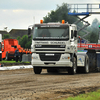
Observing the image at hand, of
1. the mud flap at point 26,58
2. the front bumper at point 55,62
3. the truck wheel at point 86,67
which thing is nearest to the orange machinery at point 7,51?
the mud flap at point 26,58

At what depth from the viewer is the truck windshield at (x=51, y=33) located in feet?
55.3

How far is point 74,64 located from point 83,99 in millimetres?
10738

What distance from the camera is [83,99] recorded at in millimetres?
7504

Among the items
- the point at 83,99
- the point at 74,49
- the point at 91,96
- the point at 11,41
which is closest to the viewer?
the point at 83,99

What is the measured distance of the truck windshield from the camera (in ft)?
55.3

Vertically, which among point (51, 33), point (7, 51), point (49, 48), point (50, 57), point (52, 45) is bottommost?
point (7, 51)

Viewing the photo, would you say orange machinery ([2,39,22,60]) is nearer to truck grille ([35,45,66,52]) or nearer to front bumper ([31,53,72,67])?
front bumper ([31,53,72,67])

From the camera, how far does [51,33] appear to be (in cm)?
1700

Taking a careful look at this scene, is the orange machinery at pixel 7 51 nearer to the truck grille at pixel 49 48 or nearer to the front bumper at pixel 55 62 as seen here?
the front bumper at pixel 55 62

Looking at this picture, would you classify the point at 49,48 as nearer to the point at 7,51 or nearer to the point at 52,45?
the point at 52,45

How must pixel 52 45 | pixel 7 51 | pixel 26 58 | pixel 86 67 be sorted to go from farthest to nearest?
pixel 7 51 < pixel 26 58 < pixel 86 67 < pixel 52 45

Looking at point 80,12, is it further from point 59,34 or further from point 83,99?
point 83,99

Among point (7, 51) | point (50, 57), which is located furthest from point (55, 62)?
point (7, 51)

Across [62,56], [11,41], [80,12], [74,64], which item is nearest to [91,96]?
[62,56]
